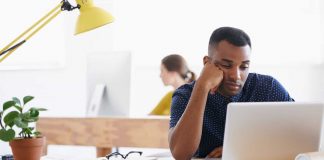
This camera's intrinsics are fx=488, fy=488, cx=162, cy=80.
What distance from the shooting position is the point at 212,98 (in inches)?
69.5

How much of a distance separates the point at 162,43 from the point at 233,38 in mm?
3058

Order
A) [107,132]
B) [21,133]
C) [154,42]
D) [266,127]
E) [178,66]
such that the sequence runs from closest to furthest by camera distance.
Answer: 1. [266,127]
2. [21,133]
3. [107,132]
4. [178,66]
5. [154,42]

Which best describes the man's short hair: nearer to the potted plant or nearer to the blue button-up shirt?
the blue button-up shirt

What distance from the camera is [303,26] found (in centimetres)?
425

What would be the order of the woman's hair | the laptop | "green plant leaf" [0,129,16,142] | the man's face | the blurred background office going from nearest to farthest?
the laptop → "green plant leaf" [0,129,16,142] → the man's face → the woman's hair → the blurred background office

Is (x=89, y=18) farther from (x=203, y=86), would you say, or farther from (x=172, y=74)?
(x=172, y=74)

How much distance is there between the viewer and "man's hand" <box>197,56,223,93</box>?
5.23 ft

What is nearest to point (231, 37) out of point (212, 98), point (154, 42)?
point (212, 98)

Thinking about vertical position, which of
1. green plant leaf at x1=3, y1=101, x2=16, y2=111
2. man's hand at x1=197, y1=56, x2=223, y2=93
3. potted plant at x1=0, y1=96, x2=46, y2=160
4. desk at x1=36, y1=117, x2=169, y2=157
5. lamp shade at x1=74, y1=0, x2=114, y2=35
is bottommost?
desk at x1=36, y1=117, x2=169, y2=157

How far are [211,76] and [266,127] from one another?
39 cm

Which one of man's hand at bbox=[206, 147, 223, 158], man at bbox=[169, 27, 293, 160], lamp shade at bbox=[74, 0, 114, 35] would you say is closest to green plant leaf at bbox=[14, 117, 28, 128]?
lamp shade at bbox=[74, 0, 114, 35]

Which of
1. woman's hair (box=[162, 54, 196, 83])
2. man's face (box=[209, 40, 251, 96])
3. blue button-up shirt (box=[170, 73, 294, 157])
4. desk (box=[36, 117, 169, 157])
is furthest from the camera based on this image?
woman's hair (box=[162, 54, 196, 83])

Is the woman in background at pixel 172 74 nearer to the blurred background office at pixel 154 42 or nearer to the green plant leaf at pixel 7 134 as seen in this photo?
the blurred background office at pixel 154 42

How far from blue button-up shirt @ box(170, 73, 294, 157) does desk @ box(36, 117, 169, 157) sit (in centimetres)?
113
